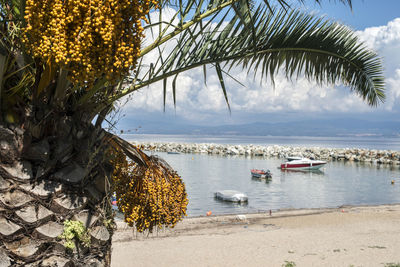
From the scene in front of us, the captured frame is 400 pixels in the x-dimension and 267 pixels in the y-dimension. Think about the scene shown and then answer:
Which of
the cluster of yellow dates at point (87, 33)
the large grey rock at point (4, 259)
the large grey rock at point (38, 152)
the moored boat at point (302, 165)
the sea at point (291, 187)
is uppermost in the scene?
the cluster of yellow dates at point (87, 33)

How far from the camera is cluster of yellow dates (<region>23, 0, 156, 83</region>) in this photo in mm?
2375

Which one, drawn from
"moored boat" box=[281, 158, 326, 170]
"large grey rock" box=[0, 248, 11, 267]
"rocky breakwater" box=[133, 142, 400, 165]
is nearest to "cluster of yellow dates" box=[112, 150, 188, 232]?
"large grey rock" box=[0, 248, 11, 267]

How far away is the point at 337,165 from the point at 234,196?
31688mm

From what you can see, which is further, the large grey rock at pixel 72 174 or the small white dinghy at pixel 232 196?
the small white dinghy at pixel 232 196

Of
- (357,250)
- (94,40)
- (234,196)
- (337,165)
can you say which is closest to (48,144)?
(94,40)

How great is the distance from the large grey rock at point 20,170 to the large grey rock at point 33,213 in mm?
288

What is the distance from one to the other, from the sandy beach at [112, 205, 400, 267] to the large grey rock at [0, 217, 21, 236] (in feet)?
22.6

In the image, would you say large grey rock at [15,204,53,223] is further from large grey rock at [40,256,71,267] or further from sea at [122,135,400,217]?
sea at [122,135,400,217]

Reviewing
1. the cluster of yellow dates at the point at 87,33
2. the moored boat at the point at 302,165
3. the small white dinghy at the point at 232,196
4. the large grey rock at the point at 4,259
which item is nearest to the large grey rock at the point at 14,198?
the large grey rock at the point at 4,259

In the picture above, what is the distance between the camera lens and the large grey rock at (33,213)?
352 cm

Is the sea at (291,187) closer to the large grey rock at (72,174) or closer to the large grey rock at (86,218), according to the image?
the large grey rock at (86,218)

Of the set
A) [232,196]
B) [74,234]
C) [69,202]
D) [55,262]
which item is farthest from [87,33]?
[232,196]

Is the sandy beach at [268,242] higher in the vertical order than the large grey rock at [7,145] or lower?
lower

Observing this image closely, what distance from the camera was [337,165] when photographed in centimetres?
5478
